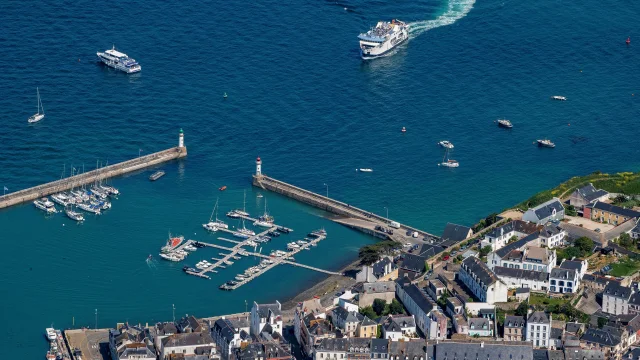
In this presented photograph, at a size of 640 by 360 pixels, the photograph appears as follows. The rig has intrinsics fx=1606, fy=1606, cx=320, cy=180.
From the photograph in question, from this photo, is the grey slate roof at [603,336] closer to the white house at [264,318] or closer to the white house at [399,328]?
the white house at [399,328]

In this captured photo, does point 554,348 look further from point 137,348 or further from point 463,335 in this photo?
point 137,348

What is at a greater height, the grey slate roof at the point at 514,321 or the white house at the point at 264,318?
the grey slate roof at the point at 514,321

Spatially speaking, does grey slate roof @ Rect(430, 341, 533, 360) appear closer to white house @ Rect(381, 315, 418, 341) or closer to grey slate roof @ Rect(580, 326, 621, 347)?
white house @ Rect(381, 315, 418, 341)

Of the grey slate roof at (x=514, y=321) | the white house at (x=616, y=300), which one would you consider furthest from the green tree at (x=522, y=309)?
the white house at (x=616, y=300)

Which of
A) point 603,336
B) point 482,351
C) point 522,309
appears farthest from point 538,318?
point 482,351

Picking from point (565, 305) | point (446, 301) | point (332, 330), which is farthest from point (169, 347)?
point (565, 305)
